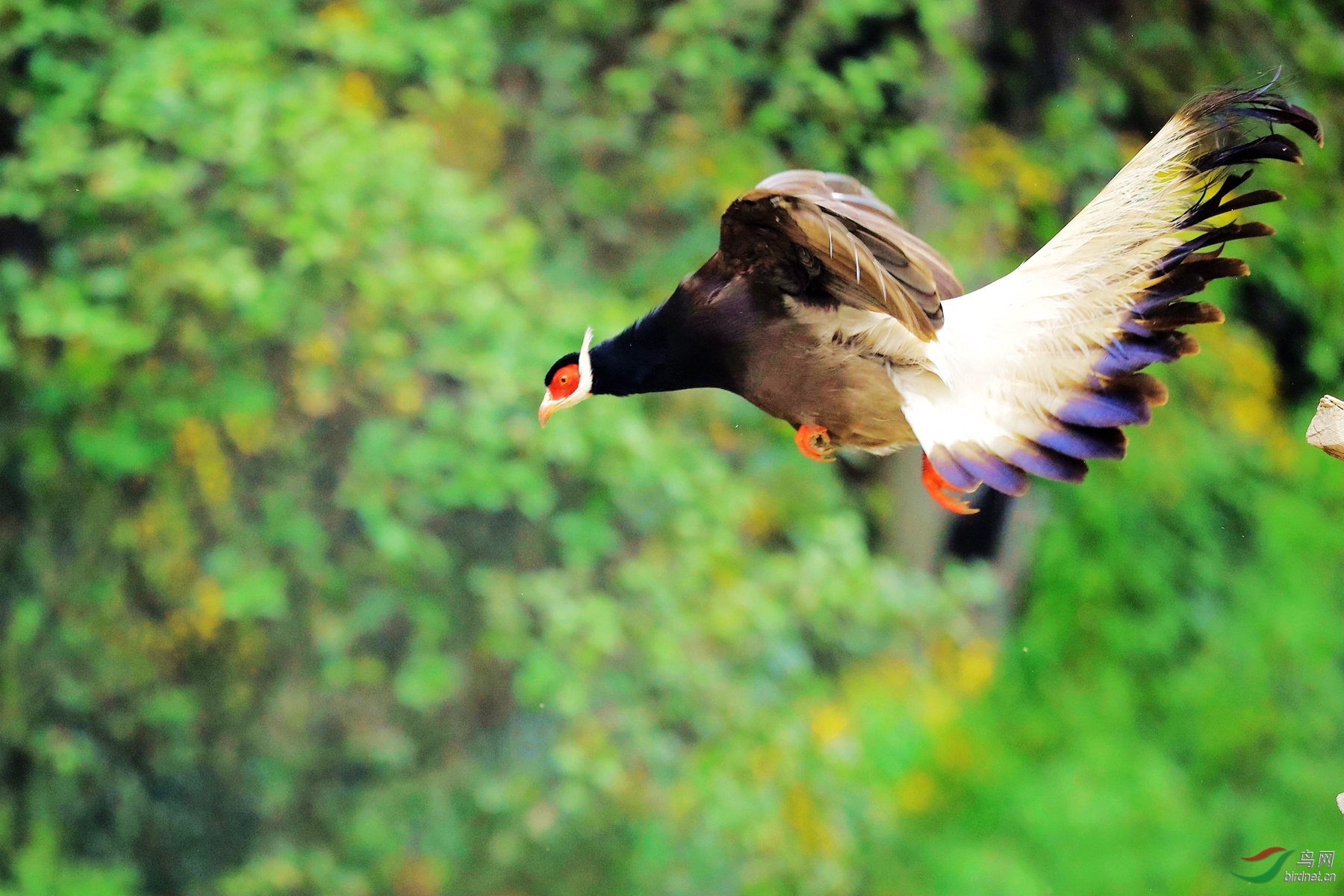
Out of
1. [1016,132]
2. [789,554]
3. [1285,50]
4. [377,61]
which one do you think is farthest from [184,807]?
[1285,50]

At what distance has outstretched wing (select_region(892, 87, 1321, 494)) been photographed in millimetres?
2008

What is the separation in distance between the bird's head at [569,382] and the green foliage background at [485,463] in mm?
1264

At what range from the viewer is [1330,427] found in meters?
1.85

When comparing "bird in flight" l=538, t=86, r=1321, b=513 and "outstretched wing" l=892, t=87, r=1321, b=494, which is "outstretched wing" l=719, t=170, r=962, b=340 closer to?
"bird in flight" l=538, t=86, r=1321, b=513

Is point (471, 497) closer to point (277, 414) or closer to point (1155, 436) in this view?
point (277, 414)

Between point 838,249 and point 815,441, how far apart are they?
1.79 ft

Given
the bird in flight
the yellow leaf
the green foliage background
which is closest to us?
the bird in flight

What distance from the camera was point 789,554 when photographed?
13.4 ft

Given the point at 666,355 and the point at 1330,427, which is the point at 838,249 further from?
the point at 1330,427

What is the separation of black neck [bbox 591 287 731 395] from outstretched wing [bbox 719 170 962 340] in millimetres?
146

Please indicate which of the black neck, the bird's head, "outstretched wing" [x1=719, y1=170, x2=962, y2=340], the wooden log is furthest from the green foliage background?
the wooden log

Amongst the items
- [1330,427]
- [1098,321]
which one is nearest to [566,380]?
[1098,321]

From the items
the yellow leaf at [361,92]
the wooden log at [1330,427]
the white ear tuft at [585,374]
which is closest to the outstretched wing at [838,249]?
the white ear tuft at [585,374]

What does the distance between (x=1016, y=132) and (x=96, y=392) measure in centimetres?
329
